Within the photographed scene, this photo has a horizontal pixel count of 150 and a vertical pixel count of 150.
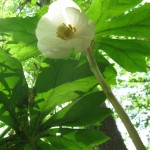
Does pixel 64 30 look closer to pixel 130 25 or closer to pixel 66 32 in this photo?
pixel 66 32

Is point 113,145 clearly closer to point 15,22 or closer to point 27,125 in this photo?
point 27,125

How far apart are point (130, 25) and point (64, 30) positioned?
26 cm

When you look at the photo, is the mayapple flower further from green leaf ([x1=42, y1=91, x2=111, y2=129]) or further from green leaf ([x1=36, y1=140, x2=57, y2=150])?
green leaf ([x1=36, y1=140, x2=57, y2=150])

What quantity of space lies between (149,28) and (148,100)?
207 inches

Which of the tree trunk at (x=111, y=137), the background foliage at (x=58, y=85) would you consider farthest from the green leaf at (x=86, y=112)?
the tree trunk at (x=111, y=137)

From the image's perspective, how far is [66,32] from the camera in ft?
2.59

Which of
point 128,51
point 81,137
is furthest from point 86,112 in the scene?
point 128,51

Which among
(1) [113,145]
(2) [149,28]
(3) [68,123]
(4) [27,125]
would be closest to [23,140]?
(4) [27,125]

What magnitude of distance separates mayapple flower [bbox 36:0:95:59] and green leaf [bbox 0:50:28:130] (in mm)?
237

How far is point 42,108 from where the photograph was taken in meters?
1.04

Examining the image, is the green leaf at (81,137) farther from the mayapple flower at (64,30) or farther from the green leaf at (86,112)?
the mayapple flower at (64,30)

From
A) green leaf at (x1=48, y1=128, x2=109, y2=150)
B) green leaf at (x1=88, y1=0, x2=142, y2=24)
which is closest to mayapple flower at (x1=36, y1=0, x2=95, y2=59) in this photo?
green leaf at (x1=88, y1=0, x2=142, y2=24)

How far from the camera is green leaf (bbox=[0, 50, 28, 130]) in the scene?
39.9 inches

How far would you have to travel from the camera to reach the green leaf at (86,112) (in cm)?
99
